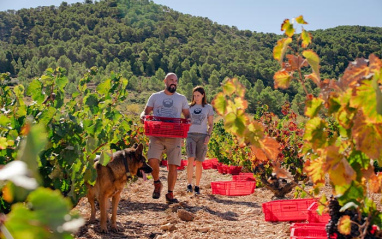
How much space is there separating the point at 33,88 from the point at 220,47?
92580 millimetres

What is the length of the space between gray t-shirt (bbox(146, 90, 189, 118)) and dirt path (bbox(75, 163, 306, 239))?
147cm

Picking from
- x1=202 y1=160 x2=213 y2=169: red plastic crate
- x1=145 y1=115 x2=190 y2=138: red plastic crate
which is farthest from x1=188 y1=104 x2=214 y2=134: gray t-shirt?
x1=202 y1=160 x2=213 y2=169: red plastic crate

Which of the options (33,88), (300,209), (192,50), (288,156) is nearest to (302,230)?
(300,209)

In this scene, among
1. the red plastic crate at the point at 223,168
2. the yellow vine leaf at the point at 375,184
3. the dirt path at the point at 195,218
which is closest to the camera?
the yellow vine leaf at the point at 375,184

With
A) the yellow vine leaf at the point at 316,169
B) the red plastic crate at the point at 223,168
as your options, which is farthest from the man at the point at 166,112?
the red plastic crate at the point at 223,168

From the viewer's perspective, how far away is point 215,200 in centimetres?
823

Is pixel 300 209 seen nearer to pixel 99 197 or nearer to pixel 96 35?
pixel 99 197

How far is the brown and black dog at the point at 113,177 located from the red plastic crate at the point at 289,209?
5.78 ft

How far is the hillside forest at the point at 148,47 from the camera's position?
69562 mm

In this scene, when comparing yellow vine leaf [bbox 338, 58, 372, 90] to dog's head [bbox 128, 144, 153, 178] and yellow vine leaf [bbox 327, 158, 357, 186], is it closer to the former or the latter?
yellow vine leaf [bbox 327, 158, 357, 186]

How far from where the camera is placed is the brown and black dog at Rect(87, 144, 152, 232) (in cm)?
520

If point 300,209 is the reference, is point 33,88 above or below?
above

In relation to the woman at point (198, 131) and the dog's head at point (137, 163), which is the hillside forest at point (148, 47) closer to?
the woman at point (198, 131)

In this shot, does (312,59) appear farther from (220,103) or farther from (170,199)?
(170,199)
